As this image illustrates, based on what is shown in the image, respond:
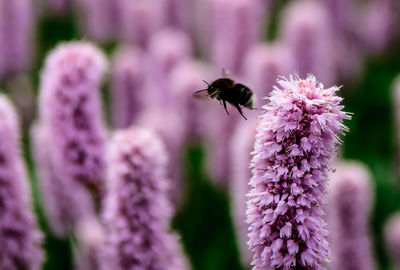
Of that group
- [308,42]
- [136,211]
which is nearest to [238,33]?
[308,42]

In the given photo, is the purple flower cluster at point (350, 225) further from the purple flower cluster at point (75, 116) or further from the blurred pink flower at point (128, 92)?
the blurred pink flower at point (128, 92)

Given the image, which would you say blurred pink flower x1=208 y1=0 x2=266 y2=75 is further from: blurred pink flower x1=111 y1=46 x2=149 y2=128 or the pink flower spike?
the pink flower spike

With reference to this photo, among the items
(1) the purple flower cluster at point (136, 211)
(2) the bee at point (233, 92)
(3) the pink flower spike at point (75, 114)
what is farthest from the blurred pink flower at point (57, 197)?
(2) the bee at point (233, 92)

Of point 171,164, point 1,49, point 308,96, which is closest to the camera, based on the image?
point 308,96

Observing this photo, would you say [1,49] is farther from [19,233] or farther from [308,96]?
[308,96]

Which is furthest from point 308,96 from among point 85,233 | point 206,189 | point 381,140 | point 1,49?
point 1,49
